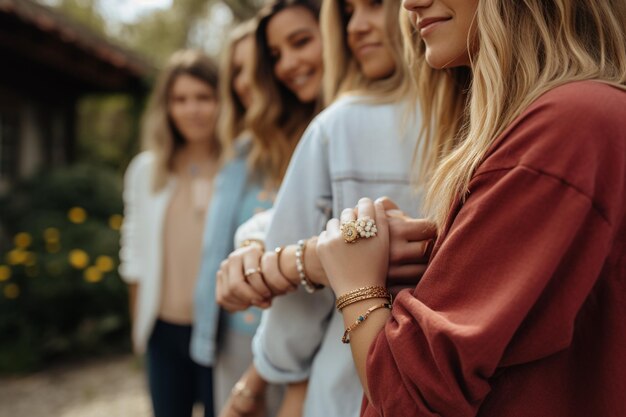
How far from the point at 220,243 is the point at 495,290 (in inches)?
73.4

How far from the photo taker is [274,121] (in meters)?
2.66

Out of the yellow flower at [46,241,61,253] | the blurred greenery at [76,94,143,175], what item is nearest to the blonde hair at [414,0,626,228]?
the yellow flower at [46,241,61,253]

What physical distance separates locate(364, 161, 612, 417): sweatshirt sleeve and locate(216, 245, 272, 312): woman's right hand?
54cm

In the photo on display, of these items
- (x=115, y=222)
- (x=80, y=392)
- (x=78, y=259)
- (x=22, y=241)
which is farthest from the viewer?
(x=115, y=222)

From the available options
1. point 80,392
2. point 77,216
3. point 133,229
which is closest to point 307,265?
point 133,229

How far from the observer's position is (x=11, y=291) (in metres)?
5.59

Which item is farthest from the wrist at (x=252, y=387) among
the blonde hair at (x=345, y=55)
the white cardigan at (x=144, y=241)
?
the white cardigan at (x=144, y=241)

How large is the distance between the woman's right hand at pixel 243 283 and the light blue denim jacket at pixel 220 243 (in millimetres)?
984

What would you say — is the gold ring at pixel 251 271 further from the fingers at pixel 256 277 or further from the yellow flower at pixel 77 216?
the yellow flower at pixel 77 216

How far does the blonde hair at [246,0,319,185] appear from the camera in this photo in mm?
2592

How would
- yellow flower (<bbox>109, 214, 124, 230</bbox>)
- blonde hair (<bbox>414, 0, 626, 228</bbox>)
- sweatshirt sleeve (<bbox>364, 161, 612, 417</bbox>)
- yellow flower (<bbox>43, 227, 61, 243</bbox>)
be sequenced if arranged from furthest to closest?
yellow flower (<bbox>109, 214, 124, 230</bbox>) → yellow flower (<bbox>43, 227, 61, 243</bbox>) → blonde hair (<bbox>414, 0, 626, 228</bbox>) → sweatshirt sleeve (<bbox>364, 161, 612, 417</bbox>)

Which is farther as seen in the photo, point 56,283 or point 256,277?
point 56,283

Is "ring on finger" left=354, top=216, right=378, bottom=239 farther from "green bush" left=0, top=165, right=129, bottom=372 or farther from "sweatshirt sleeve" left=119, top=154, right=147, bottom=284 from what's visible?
"green bush" left=0, top=165, right=129, bottom=372

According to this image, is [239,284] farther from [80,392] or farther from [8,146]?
[8,146]
